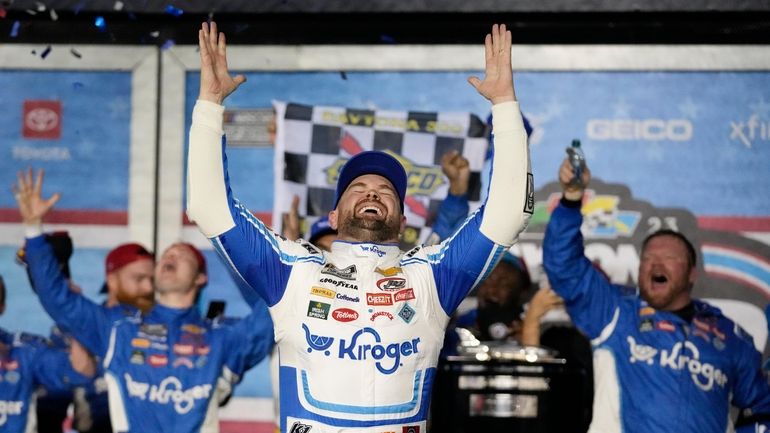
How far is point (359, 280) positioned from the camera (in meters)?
3.28

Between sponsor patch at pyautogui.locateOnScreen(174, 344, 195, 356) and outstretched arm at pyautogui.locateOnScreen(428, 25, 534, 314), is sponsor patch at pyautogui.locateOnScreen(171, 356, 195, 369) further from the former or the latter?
outstretched arm at pyautogui.locateOnScreen(428, 25, 534, 314)

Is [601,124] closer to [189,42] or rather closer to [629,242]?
[629,242]

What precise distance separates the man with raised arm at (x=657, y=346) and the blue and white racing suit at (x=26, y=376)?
228 centimetres

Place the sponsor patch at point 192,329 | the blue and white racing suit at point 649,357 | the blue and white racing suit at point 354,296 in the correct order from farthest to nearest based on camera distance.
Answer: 1. the sponsor patch at point 192,329
2. the blue and white racing suit at point 649,357
3. the blue and white racing suit at point 354,296

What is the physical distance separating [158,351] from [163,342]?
46mm

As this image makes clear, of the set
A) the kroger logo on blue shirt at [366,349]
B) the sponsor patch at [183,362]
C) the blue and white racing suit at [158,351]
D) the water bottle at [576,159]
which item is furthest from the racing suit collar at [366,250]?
the sponsor patch at [183,362]

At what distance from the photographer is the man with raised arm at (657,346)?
4555 mm

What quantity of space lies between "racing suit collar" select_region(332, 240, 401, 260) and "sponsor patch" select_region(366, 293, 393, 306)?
0.15 metres

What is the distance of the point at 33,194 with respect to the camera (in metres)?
5.19

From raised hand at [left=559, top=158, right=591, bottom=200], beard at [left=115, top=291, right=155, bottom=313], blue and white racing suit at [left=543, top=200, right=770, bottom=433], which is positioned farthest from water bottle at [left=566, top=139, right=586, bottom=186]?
beard at [left=115, top=291, right=155, bottom=313]

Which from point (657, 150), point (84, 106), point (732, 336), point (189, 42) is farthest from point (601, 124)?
point (84, 106)

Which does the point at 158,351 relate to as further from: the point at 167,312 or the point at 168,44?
the point at 168,44

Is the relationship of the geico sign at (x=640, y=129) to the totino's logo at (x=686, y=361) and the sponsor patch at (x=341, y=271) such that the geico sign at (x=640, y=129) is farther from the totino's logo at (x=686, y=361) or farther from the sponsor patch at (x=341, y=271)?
the sponsor patch at (x=341, y=271)

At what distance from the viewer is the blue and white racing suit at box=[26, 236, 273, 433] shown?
4.83 meters
